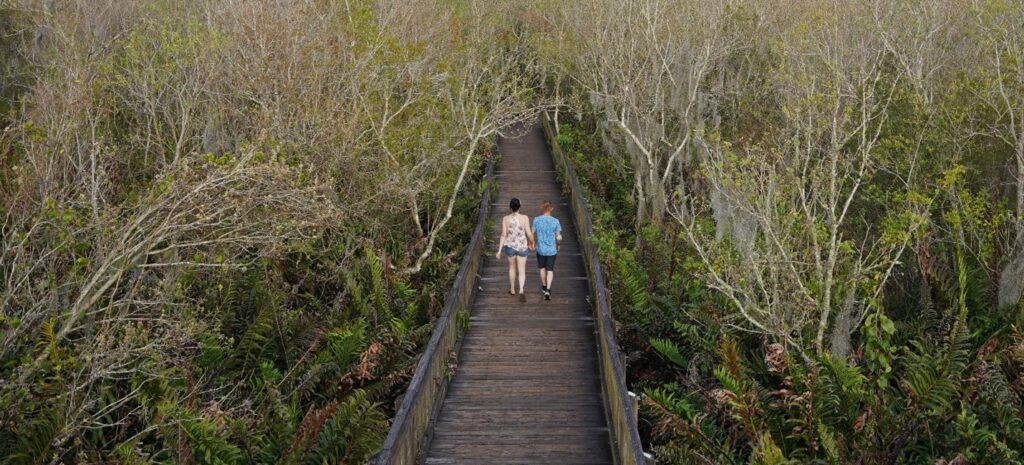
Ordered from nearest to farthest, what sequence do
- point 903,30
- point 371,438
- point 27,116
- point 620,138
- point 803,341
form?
point 371,438 < point 803,341 < point 27,116 < point 903,30 < point 620,138

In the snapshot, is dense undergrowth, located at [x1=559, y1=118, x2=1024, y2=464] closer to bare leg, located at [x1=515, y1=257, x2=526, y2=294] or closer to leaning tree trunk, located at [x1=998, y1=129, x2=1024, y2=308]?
leaning tree trunk, located at [x1=998, y1=129, x2=1024, y2=308]

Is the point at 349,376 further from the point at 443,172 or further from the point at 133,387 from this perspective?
the point at 443,172

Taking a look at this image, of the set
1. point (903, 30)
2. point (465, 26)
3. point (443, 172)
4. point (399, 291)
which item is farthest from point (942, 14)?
point (465, 26)

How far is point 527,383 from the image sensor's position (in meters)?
12.3

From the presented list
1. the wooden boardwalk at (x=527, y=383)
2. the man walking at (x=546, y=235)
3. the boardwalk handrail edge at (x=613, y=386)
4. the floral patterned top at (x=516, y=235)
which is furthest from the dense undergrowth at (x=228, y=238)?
the boardwalk handrail edge at (x=613, y=386)

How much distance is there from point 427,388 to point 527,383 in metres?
1.92

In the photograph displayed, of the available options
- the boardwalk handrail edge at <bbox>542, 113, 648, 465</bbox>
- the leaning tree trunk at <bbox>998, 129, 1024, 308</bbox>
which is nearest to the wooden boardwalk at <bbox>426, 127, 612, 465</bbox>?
the boardwalk handrail edge at <bbox>542, 113, 648, 465</bbox>

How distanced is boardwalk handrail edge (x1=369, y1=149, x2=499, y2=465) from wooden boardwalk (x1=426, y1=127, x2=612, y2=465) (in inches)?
9.4

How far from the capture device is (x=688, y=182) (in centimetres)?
2962

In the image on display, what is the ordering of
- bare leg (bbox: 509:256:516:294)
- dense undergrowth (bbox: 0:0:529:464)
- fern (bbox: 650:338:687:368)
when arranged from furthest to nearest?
bare leg (bbox: 509:256:516:294) → fern (bbox: 650:338:687:368) → dense undergrowth (bbox: 0:0:529:464)

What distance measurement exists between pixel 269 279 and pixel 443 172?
19.2 ft

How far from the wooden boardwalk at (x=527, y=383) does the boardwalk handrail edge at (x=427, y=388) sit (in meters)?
0.24

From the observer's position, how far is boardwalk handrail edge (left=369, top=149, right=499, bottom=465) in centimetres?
908

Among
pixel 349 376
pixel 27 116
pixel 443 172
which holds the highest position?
pixel 27 116
